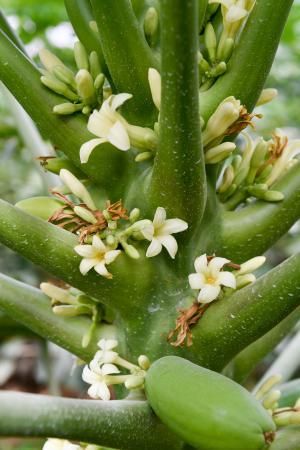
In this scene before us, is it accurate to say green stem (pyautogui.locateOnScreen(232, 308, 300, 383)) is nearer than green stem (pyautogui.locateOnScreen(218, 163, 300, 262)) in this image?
No

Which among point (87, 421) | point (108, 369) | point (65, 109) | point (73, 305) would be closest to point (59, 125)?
point (65, 109)

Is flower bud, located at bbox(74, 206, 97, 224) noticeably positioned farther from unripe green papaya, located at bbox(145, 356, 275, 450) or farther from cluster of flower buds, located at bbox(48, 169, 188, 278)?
unripe green papaya, located at bbox(145, 356, 275, 450)

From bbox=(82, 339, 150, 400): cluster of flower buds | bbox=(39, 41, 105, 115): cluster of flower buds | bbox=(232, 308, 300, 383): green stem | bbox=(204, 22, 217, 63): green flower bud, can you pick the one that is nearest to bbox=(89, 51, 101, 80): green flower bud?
bbox=(39, 41, 105, 115): cluster of flower buds

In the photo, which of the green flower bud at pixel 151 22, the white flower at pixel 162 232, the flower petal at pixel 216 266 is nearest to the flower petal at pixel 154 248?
the white flower at pixel 162 232

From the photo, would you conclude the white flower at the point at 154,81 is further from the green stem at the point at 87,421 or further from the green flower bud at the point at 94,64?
the green stem at the point at 87,421

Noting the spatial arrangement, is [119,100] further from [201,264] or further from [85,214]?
[201,264]

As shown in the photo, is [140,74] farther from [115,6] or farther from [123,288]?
[123,288]
